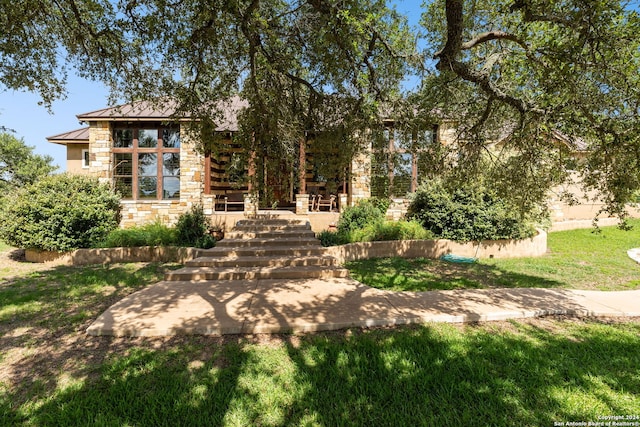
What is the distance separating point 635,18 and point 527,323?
151 inches

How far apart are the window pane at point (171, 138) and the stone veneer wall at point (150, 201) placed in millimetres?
639

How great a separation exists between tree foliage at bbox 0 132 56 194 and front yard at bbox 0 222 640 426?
87.7 feet

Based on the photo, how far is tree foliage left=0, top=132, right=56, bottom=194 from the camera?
23578mm

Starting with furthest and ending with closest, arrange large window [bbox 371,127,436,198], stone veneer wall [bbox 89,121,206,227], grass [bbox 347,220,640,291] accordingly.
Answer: stone veneer wall [bbox 89,121,206,227] < grass [bbox 347,220,640,291] < large window [bbox 371,127,436,198]

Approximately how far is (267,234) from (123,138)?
8.34 meters

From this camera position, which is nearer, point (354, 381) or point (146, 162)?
point (354, 381)

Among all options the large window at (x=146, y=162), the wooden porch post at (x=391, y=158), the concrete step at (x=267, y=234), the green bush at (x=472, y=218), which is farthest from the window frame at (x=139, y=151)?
the green bush at (x=472, y=218)

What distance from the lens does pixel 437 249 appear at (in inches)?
372

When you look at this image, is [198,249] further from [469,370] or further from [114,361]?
[469,370]

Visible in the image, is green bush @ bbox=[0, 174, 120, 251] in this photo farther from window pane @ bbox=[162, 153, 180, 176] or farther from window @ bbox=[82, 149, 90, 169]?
window @ bbox=[82, 149, 90, 169]

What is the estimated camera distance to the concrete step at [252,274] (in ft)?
20.5

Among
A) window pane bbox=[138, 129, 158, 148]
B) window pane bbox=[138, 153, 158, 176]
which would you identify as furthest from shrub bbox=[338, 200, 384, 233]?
window pane bbox=[138, 129, 158, 148]

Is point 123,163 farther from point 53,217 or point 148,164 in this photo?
point 53,217

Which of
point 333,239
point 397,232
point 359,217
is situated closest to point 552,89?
point 397,232
